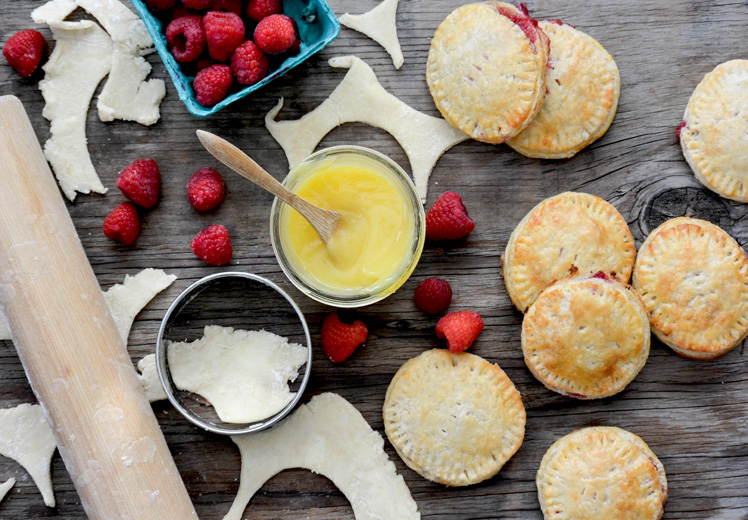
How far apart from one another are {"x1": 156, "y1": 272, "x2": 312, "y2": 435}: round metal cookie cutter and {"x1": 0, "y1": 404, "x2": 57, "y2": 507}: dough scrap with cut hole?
0.51 meters

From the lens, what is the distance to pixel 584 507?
200cm

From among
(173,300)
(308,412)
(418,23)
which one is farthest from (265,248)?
(418,23)

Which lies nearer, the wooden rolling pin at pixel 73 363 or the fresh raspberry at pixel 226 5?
the wooden rolling pin at pixel 73 363

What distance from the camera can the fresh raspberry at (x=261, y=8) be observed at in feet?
6.46

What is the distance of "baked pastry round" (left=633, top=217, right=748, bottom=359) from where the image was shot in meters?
2.04

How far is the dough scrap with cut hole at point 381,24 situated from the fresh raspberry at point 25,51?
1.06 metres

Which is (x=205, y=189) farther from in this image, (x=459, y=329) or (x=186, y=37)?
(x=459, y=329)

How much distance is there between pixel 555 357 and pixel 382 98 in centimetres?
Result: 108

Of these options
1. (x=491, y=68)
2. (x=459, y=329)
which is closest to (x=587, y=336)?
(x=459, y=329)

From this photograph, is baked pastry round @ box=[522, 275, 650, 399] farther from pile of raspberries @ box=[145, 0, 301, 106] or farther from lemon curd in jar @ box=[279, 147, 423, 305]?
pile of raspberries @ box=[145, 0, 301, 106]

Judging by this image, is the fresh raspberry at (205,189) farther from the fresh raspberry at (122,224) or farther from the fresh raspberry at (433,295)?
the fresh raspberry at (433,295)

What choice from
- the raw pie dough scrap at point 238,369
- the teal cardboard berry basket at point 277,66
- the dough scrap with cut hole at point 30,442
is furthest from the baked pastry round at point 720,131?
the dough scrap with cut hole at point 30,442

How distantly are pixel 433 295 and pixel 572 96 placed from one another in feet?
2.75

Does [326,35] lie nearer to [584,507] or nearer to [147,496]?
[147,496]
